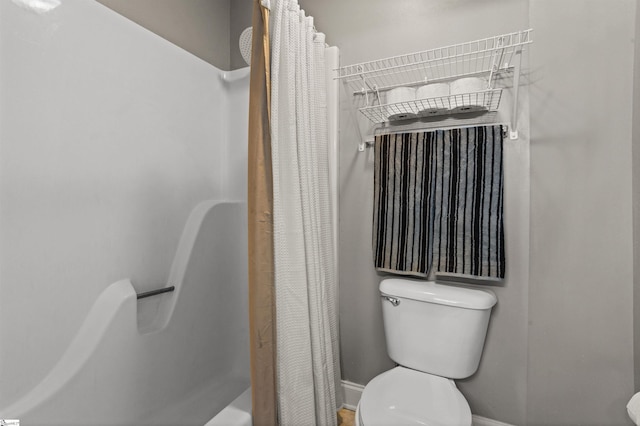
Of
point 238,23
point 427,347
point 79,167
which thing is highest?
point 238,23

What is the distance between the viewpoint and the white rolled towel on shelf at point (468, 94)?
129 cm

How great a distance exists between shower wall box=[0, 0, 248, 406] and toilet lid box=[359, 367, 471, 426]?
3.52ft

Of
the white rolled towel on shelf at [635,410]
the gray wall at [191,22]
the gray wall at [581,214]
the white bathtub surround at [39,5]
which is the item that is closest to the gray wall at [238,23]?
the gray wall at [191,22]

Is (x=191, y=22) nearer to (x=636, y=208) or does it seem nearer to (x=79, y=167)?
(x=79, y=167)

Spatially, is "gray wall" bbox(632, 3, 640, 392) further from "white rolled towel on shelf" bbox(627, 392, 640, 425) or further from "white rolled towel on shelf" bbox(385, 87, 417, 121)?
"white rolled towel on shelf" bbox(385, 87, 417, 121)

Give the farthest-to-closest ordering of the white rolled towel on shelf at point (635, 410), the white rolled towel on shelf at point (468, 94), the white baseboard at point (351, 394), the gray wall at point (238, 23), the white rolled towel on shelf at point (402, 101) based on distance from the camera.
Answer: the gray wall at point (238, 23) < the white baseboard at point (351, 394) < the white rolled towel on shelf at point (402, 101) < the white rolled towel on shelf at point (468, 94) < the white rolled towel on shelf at point (635, 410)

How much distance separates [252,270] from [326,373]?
0.58 m

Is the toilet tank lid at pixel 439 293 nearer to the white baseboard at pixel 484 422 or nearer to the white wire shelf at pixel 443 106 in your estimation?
the white baseboard at pixel 484 422

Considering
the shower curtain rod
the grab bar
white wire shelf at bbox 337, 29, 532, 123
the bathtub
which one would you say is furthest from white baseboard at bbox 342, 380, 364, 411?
white wire shelf at bbox 337, 29, 532, 123

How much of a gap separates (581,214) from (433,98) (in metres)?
0.75

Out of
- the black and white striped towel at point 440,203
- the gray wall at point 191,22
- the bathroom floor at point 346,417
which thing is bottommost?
the bathroom floor at point 346,417

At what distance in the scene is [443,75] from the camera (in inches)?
59.0

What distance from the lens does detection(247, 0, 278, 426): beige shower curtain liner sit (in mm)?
1126

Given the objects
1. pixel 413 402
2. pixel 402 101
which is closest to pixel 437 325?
pixel 413 402
